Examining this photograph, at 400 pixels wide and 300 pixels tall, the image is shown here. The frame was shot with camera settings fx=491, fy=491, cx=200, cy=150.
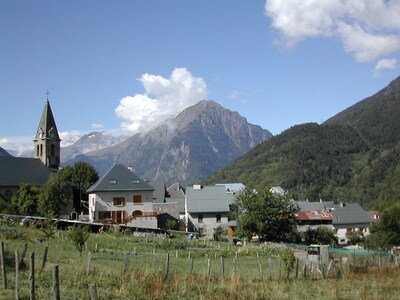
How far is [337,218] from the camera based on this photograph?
10019cm

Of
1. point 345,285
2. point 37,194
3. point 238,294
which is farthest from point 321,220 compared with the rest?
point 238,294

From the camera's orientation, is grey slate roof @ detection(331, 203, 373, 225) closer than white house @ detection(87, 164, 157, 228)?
No

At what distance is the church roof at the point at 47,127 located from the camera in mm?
103100

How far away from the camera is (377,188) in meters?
199

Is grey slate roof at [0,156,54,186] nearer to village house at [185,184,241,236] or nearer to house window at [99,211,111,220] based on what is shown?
house window at [99,211,111,220]

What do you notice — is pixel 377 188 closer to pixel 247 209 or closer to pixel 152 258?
pixel 247 209

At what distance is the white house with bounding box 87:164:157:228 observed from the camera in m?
63.4

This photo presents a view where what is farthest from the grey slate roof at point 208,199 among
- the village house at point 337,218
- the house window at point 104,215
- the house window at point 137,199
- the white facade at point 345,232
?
the white facade at point 345,232

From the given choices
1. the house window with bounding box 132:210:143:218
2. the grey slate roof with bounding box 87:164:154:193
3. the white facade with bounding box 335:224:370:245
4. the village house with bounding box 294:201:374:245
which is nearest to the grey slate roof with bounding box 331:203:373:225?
the village house with bounding box 294:201:374:245

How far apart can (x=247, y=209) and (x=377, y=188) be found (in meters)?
154

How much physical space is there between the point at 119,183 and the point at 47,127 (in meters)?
45.2

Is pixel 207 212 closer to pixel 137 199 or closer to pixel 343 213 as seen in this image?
pixel 137 199

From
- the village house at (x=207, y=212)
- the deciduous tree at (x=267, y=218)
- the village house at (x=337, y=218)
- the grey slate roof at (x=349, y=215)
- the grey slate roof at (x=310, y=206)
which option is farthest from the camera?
the grey slate roof at (x=310, y=206)

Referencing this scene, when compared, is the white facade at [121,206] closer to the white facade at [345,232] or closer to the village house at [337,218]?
the village house at [337,218]
